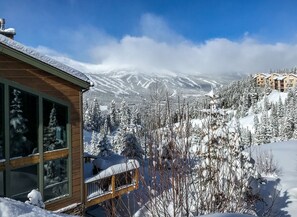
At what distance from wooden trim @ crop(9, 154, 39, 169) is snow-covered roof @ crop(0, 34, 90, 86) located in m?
2.77

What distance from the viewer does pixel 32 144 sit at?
30.9 feet

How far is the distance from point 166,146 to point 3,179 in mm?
6090

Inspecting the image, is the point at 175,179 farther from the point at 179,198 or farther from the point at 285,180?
the point at 285,180

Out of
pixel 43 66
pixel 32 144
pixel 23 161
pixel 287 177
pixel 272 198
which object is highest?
pixel 43 66

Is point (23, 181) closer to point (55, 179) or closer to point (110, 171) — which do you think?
point (55, 179)

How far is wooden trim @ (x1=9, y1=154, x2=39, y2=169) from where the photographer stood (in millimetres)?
8906

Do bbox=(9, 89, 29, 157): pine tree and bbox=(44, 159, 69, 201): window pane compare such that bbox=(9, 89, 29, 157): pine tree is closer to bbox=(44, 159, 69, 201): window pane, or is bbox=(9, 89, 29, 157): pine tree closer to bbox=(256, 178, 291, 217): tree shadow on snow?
bbox=(44, 159, 69, 201): window pane

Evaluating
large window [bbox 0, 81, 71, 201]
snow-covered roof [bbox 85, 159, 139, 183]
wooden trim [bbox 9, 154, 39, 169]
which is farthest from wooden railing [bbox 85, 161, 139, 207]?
wooden trim [bbox 9, 154, 39, 169]

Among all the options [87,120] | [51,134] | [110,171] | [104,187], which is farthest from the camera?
[87,120]

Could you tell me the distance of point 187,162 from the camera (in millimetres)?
4715

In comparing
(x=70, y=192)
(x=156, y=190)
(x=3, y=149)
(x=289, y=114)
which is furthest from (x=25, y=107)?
(x=289, y=114)

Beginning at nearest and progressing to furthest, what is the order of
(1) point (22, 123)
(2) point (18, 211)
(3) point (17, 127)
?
1. (2) point (18, 211)
2. (3) point (17, 127)
3. (1) point (22, 123)

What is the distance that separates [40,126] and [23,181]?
1668 mm

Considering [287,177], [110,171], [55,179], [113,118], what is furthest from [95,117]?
[55,179]
